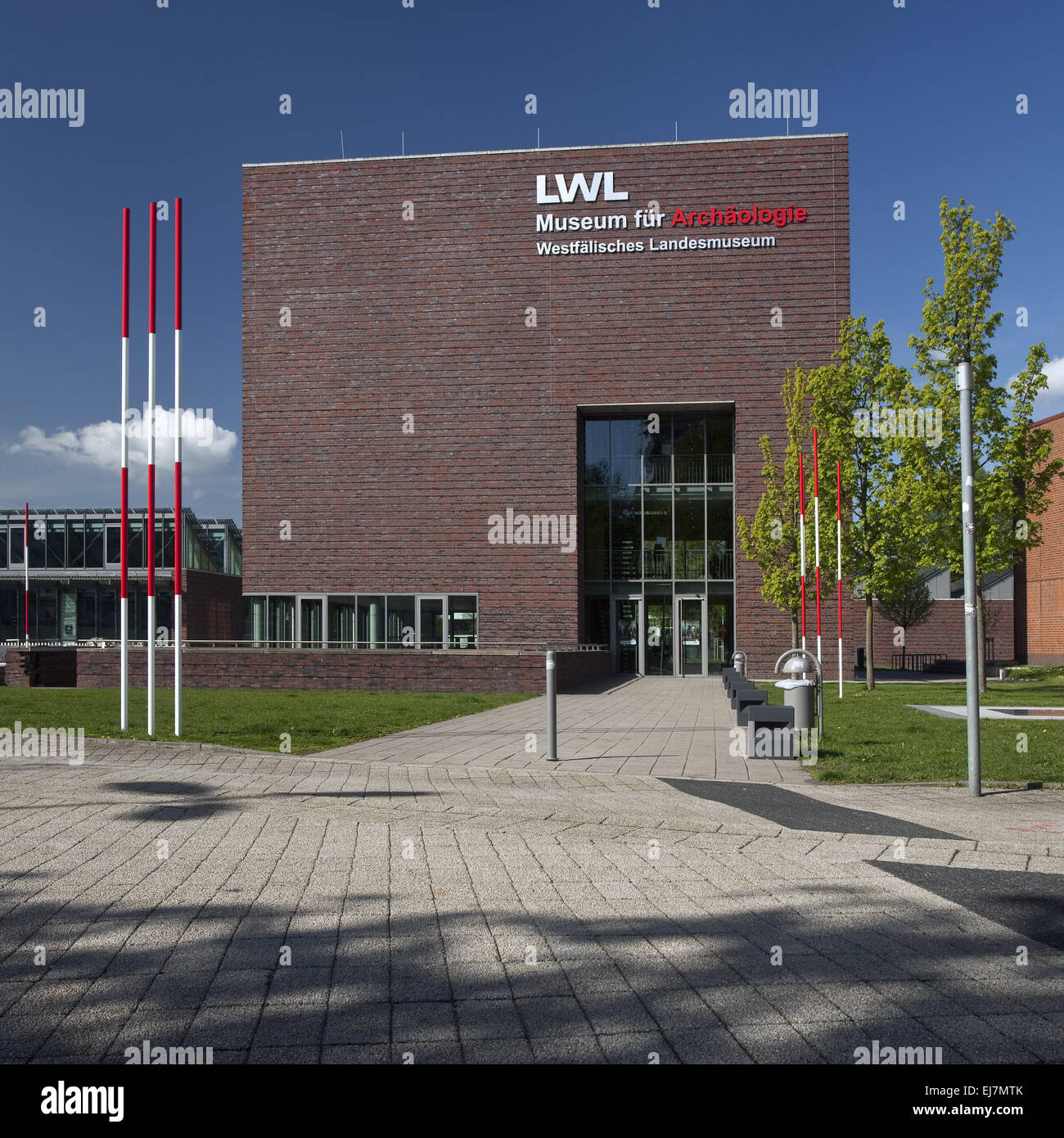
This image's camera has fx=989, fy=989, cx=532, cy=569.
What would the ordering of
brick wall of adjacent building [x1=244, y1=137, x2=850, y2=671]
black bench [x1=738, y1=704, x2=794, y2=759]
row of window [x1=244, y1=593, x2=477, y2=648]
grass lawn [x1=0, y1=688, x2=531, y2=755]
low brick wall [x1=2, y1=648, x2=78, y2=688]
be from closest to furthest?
black bench [x1=738, y1=704, x2=794, y2=759] < grass lawn [x1=0, y1=688, x2=531, y2=755] < low brick wall [x1=2, y1=648, x2=78, y2=688] < brick wall of adjacent building [x1=244, y1=137, x2=850, y2=671] < row of window [x1=244, y1=593, x2=477, y2=648]

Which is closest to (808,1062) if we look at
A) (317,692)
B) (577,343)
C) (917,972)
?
(917,972)

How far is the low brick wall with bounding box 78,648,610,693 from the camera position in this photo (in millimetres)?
22625

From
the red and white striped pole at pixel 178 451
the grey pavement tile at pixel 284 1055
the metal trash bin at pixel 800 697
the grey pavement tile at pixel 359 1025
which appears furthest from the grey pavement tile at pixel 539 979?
the red and white striped pole at pixel 178 451

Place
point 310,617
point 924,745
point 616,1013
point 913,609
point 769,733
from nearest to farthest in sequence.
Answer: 1. point 616,1013
2. point 769,733
3. point 924,745
4. point 310,617
5. point 913,609

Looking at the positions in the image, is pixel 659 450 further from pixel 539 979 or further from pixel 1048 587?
pixel 539 979

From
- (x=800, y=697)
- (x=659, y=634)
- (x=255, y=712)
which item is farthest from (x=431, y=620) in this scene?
(x=800, y=697)

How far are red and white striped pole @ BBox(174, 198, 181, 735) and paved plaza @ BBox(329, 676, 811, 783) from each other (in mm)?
2302

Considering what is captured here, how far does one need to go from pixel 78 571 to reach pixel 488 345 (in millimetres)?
23929

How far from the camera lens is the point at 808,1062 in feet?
10.4

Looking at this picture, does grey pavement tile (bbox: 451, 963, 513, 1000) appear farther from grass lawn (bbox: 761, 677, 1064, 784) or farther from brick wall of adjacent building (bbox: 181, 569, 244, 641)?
brick wall of adjacent building (bbox: 181, 569, 244, 641)

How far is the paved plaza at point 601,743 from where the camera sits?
9891 millimetres

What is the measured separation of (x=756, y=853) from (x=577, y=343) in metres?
27.0

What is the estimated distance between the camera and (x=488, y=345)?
3178 centimetres

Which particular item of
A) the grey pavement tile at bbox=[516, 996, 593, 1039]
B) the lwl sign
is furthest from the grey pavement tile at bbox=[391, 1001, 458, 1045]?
the lwl sign
